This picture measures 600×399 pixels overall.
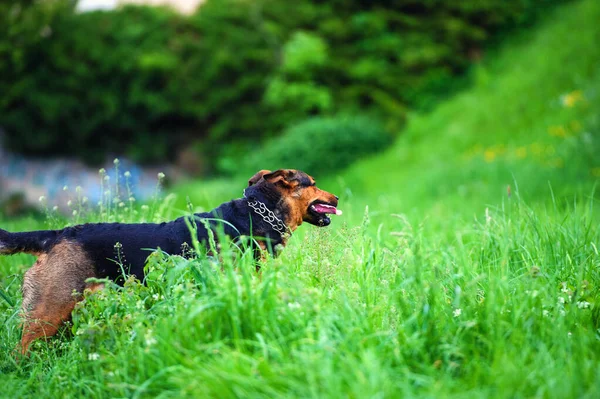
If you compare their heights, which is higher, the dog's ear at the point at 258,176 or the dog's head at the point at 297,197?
the dog's ear at the point at 258,176

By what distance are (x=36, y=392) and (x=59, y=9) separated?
14.3 metres

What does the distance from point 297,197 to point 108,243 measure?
1357mm

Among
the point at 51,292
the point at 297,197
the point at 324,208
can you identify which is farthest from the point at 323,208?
the point at 51,292

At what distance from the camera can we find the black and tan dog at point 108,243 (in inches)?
138

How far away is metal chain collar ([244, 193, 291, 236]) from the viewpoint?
4004 mm

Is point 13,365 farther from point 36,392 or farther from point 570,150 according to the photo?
point 570,150

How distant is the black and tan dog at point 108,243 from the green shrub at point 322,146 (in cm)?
855

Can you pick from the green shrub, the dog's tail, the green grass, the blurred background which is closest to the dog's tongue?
the green grass

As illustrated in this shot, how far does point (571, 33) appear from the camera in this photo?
13344 mm

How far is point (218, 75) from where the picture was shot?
15656mm

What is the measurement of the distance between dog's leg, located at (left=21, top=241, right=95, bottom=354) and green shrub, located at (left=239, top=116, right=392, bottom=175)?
926 centimetres

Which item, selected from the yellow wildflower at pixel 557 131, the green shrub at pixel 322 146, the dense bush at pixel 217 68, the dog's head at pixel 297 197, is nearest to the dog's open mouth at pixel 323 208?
the dog's head at pixel 297 197

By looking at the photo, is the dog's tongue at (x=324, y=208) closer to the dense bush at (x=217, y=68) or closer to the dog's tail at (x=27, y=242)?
the dog's tail at (x=27, y=242)

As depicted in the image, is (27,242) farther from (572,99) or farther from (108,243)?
(572,99)
